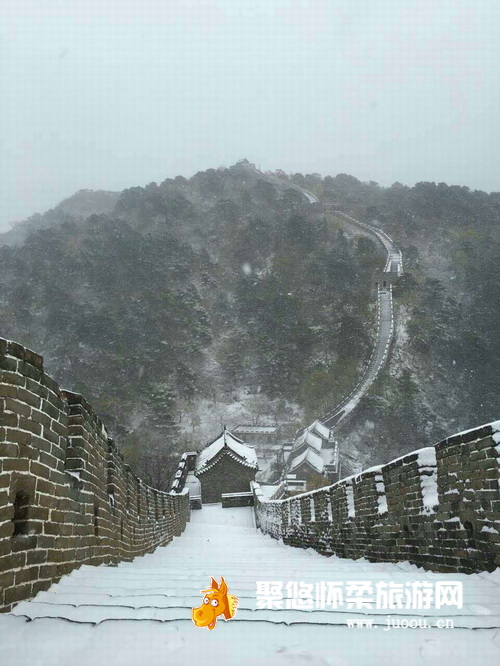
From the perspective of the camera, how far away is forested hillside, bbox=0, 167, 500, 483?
5469 cm

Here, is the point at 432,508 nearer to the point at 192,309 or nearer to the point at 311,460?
the point at 311,460

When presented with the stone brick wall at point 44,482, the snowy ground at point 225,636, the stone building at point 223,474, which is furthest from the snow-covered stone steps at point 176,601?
the stone building at point 223,474

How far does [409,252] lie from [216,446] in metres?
54.8

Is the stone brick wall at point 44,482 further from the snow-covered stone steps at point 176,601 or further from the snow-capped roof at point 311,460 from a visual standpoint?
the snow-capped roof at point 311,460

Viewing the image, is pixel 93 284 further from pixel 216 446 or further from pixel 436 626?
pixel 436 626

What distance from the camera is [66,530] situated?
3.69 metres

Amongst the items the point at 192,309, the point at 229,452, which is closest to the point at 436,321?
the point at 192,309

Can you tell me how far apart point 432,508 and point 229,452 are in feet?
95.1

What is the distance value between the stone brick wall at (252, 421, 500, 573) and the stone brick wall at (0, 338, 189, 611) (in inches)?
133

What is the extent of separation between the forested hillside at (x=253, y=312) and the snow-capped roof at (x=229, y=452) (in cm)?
665

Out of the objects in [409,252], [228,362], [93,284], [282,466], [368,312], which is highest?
[409,252]

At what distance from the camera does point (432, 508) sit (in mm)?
4840

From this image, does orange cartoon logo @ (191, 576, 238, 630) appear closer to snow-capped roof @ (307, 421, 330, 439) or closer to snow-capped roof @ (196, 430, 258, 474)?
snow-capped roof @ (196, 430, 258, 474)

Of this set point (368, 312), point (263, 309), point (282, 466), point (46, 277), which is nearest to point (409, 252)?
point (368, 312)
